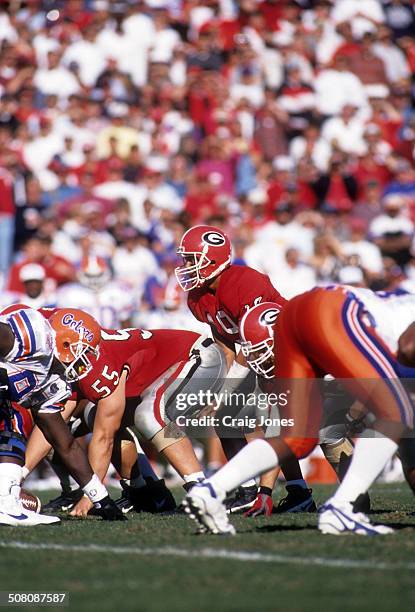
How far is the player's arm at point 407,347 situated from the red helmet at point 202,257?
87.2 inches

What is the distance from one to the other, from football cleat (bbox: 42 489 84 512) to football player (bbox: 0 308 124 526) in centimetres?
147

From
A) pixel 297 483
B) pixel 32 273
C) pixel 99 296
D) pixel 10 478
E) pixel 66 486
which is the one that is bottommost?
pixel 99 296

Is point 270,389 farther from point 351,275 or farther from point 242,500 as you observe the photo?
point 351,275

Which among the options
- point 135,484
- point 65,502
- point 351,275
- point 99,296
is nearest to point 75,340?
point 135,484

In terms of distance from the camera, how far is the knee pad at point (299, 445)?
5.52 metres

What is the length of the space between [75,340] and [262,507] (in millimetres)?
1470

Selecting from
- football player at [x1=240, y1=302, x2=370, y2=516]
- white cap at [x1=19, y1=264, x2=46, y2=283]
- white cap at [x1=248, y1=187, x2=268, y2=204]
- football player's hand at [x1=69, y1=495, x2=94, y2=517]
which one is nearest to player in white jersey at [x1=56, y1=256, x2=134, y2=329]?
white cap at [x1=19, y1=264, x2=46, y2=283]

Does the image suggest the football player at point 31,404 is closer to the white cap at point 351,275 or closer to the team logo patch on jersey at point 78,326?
the team logo patch on jersey at point 78,326

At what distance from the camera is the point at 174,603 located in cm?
394

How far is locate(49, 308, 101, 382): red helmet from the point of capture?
6668 mm

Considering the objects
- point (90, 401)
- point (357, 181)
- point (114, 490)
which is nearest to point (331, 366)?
point (90, 401)

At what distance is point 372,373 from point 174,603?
1.90 metres

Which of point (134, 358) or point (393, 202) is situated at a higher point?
point (134, 358)

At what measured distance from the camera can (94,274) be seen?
12562 millimetres
